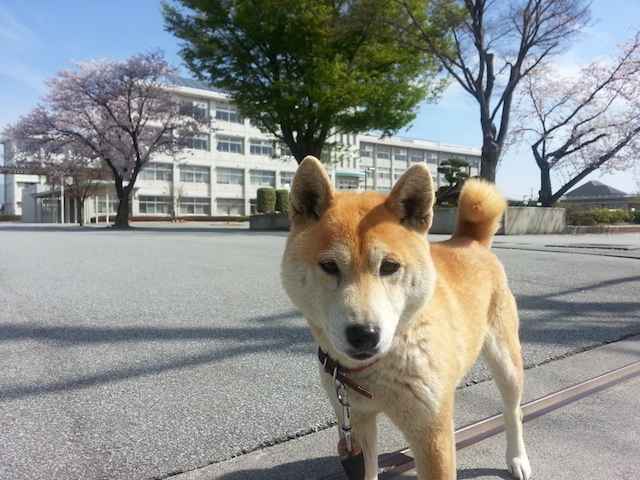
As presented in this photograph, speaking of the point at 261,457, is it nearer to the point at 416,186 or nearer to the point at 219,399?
the point at 219,399

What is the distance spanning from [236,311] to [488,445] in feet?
10.2

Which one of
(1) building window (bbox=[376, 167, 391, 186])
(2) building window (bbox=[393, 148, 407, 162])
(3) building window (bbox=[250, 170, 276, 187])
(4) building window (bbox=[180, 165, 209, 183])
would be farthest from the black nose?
(2) building window (bbox=[393, 148, 407, 162])

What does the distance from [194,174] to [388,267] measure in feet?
201

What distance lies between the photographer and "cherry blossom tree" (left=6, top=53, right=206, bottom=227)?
28.8 m

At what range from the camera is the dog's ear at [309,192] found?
1926mm

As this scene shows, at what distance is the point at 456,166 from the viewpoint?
114 feet

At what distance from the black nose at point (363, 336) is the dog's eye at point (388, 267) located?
10.8 inches

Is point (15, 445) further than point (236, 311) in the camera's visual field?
No

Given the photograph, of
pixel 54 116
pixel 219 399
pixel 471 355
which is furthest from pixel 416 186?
pixel 54 116

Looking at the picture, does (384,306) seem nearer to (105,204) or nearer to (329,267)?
(329,267)

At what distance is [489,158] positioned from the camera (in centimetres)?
1861

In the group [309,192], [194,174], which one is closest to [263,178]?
[194,174]

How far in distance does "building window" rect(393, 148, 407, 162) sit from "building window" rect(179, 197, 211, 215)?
30792 mm

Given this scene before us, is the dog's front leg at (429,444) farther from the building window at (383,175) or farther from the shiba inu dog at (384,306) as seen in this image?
the building window at (383,175)
